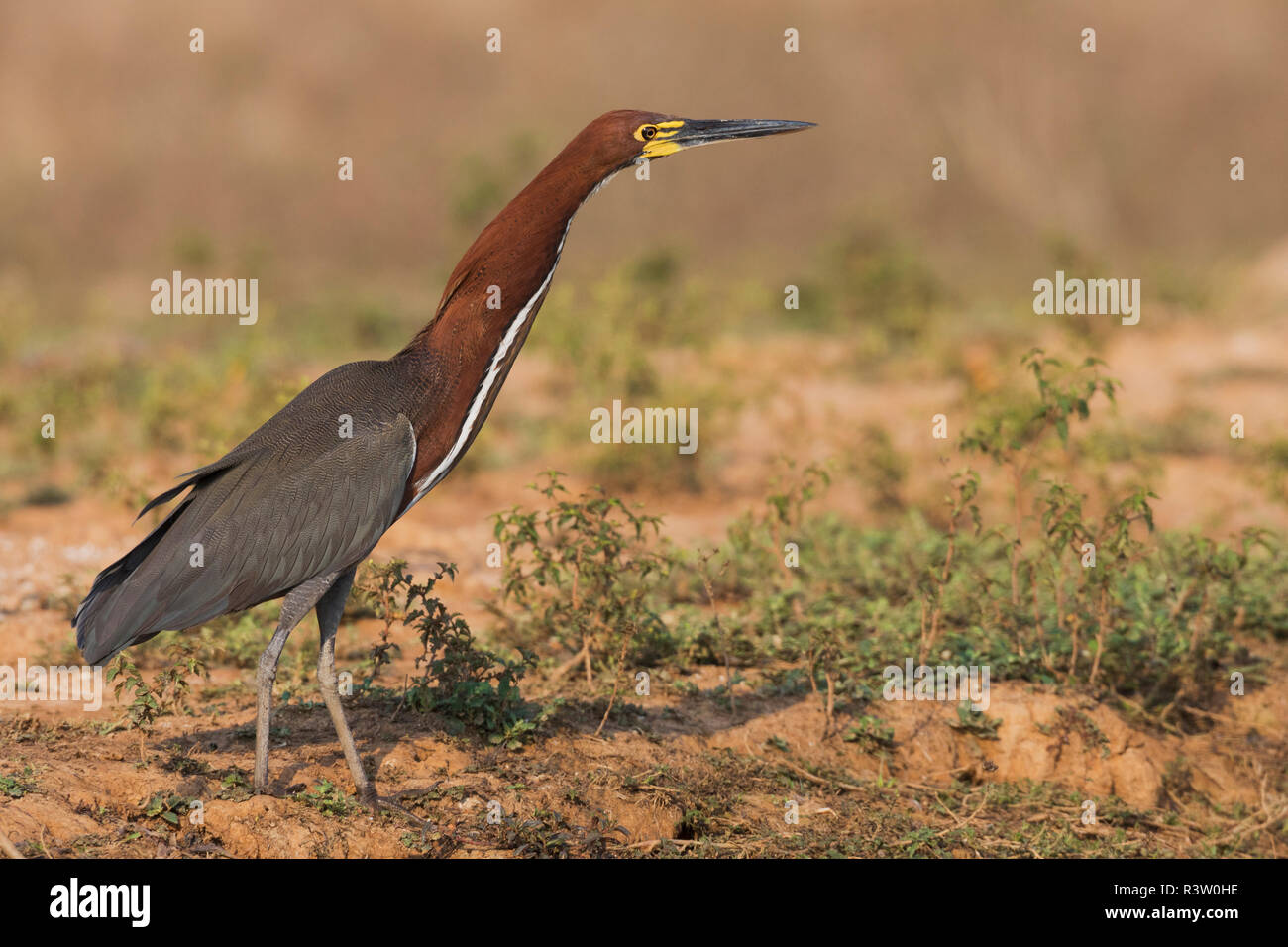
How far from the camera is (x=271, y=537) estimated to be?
165 inches

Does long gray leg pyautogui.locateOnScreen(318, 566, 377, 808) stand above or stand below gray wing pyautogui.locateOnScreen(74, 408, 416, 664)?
below

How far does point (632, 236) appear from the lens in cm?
2625

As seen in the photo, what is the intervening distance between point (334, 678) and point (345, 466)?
71 centimetres

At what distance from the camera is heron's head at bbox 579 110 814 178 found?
4.46 metres

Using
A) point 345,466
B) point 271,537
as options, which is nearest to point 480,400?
point 345,466

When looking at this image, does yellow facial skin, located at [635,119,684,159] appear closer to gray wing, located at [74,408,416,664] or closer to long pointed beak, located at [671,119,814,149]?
long pointed beak, located at [671,119,814,149]

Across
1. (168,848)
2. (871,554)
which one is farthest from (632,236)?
(168,848)

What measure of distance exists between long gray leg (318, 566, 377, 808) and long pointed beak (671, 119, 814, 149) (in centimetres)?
184

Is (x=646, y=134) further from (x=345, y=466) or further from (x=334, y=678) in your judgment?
(x=334, y=678)

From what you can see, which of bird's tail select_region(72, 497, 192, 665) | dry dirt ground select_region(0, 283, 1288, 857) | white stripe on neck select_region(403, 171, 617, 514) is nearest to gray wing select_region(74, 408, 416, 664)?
bird's tail select_region(72, 497, 192, 665)

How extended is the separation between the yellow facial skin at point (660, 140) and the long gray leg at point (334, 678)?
170 cm

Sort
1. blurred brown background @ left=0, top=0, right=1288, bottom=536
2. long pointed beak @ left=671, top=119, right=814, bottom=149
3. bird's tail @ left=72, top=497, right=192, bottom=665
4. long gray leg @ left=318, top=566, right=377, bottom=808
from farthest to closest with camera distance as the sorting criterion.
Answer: blurred brown background @ left=0, top=0, right=1288, bottom=536
long pointed beak @ left=671, top=119, right=814, bottom=149
long gray leg @ left=318, top=566, right=377, bottom=808
bird's tail @ left=72, top=497, right=192, bottom=665

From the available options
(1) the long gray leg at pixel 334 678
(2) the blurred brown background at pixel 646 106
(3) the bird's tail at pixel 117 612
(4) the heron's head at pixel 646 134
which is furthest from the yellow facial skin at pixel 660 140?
(2) the blurred brown background at pixel 646 106

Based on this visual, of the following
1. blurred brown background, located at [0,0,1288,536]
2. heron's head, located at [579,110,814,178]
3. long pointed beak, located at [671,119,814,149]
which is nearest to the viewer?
heron's head, located at [579,110,814,178]
